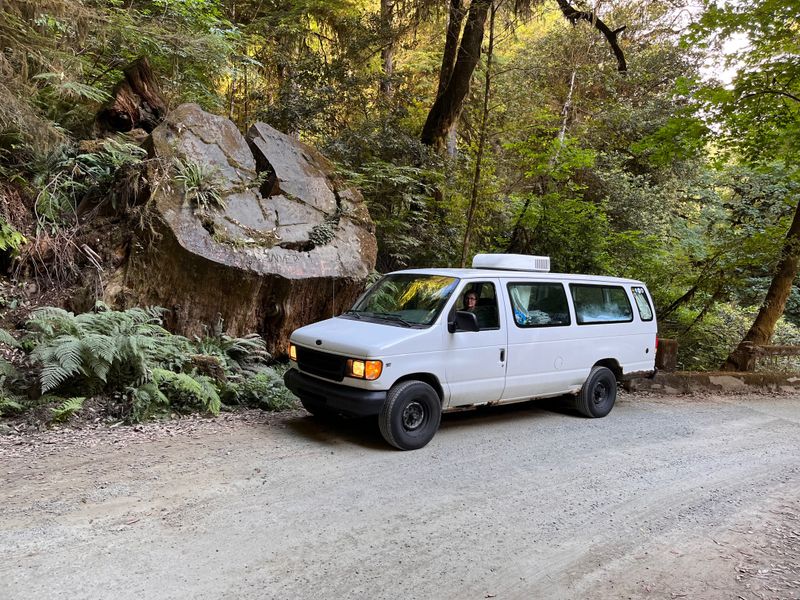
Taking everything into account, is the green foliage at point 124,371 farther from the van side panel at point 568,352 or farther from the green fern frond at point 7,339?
the van side panel at point 568,352

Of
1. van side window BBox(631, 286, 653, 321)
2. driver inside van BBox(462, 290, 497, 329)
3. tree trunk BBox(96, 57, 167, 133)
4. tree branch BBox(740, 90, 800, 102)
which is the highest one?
tree branch BBox(740, 90, 800, 102)

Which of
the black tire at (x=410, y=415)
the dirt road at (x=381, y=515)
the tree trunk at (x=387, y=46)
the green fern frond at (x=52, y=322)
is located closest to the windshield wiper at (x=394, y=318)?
the black tire at (x=410, y=415)

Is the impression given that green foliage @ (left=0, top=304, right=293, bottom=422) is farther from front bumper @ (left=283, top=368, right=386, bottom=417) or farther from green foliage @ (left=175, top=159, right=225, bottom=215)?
green foliage @ (left=175, top=159, right=225, bottom=215)

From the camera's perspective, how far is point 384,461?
17.4 feet

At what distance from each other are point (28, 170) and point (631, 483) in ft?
31.4

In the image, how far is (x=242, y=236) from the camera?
806 centimetres

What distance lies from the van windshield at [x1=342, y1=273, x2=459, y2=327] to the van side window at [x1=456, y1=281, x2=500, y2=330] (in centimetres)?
22

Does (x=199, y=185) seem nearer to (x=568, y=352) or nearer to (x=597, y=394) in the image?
(x=568, y=352)

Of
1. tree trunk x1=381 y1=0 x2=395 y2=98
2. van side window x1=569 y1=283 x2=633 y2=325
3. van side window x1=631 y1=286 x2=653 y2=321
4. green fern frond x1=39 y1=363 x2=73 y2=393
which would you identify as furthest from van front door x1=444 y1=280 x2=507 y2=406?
tree trunk x1=381 y1=0 x2=395 y2=98

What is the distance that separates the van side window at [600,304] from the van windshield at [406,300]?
7.10ft

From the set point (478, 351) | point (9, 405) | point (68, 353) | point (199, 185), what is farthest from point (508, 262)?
point (9, 405)

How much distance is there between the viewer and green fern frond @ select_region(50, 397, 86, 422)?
18.0ft

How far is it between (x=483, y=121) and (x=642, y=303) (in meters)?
5.57

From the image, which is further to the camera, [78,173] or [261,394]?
[78,173]
